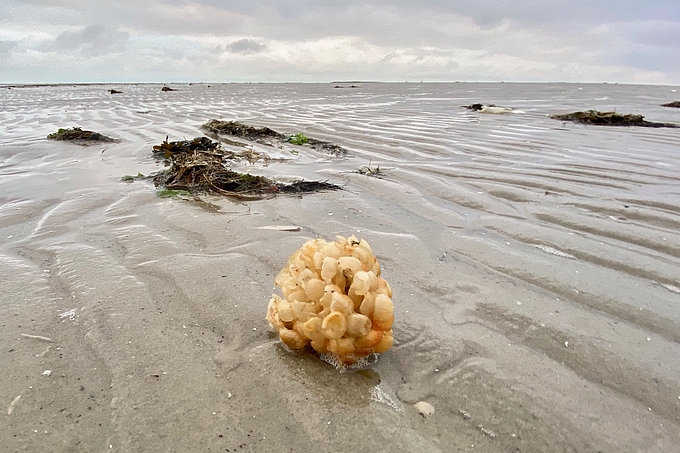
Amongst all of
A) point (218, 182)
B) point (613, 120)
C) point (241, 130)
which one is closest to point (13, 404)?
point (218, 182)

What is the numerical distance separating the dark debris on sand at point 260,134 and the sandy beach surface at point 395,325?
2.68 meters

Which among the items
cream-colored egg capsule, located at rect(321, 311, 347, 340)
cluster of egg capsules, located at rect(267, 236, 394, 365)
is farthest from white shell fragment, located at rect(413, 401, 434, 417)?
cream-colored egg capsule, located at rect(321, 311, 347, 340)

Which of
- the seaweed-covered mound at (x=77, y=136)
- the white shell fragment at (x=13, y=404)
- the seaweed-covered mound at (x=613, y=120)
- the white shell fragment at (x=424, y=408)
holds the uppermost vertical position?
the seaweed-covered mound at (x=613, y=120)

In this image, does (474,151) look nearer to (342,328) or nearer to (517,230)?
(517,230)

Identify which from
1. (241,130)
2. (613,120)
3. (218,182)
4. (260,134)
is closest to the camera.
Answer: (218,182)

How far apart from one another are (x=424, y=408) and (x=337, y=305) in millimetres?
422

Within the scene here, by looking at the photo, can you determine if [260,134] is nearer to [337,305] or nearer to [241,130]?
[241,130]

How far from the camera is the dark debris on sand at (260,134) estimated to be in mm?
6566

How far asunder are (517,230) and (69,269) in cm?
271

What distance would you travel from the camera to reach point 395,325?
182 centimetres

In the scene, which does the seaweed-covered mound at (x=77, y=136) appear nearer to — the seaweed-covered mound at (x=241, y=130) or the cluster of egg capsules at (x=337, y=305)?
the seaweed-covered mound at (x=241, y=130)

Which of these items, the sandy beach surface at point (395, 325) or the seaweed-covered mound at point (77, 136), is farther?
the seaweed-covered mound at point (77, 136)

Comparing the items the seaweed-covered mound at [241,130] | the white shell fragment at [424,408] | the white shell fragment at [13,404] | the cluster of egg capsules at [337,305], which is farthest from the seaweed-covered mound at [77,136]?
the white shell fragment at [424,408]

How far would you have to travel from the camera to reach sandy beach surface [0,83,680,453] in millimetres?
1313
